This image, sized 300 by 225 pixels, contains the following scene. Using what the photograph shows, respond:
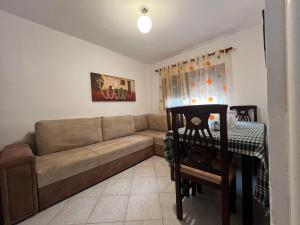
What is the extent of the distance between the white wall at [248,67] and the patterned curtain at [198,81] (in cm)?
14

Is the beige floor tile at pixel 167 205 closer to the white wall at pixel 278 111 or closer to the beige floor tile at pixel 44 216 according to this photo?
the beige floor tile at pixel 44 216

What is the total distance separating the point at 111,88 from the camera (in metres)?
3.03

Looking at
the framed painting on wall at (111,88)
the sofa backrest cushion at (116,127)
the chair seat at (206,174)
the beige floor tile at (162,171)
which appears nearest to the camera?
the chair seat at (206,174)

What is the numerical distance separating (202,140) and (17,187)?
1.71 m

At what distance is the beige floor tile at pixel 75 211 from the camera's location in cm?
129

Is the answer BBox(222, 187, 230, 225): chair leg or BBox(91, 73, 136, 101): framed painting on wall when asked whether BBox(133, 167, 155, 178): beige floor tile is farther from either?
BBox(91, 73, 136, 101): framed painting on wall

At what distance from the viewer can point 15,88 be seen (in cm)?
188

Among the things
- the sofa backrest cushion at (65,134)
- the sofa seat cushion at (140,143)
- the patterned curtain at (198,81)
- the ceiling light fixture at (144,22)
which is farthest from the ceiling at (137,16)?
the sofa seat cushion at (140,143)

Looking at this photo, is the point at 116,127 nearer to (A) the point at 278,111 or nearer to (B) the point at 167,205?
(B) the point at 167,205

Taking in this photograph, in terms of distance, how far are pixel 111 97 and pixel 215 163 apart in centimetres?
240

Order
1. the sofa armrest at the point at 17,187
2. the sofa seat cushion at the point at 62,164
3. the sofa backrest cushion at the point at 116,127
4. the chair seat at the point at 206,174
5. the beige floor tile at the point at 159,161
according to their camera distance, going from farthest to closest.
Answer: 1. the sofa backrest cushion at the point at 116,127
2. the beige floor tile at the point at 159,161
3. the sofa seat cushion at the point at 62,164
4. the sofa armrest at the point at 17,187
5. the chair seat at the point at 206,174

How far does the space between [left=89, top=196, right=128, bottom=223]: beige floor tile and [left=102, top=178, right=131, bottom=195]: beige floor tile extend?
0.09 metres

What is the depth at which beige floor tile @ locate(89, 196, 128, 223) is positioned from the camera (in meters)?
1.31

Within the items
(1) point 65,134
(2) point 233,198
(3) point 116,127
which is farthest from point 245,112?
(1) point 65,134
